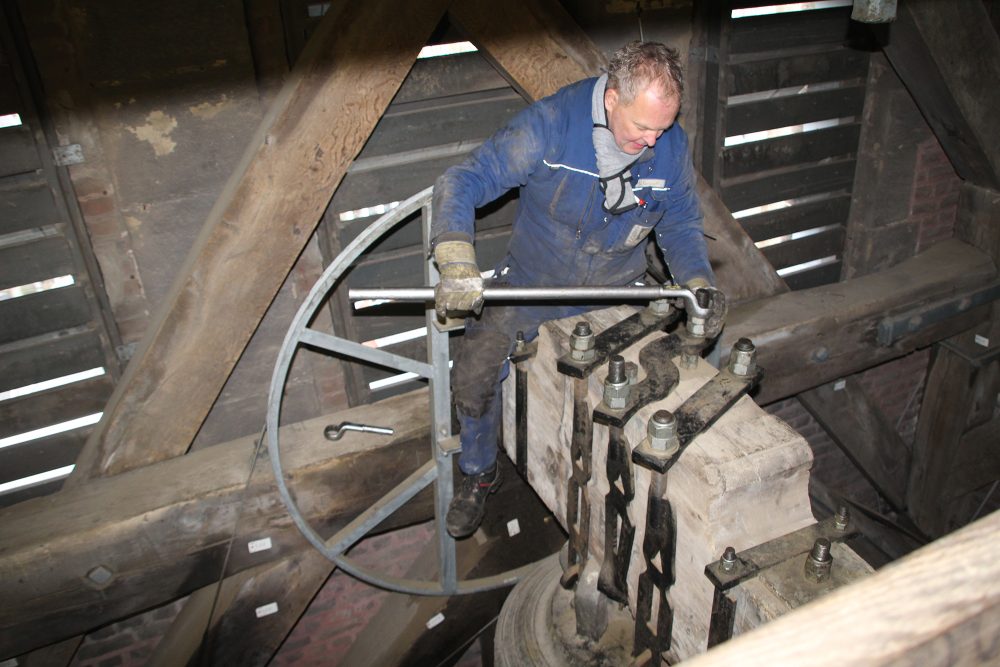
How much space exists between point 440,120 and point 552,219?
2.89ft

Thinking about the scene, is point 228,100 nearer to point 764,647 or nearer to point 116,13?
point 116,13

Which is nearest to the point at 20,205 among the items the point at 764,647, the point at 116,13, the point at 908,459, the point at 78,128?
the point at 78,128

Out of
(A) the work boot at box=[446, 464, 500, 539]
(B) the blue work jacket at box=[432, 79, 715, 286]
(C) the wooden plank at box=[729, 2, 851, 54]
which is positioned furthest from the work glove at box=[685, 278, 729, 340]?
(C) the wooden plank at box=[729, 2, 851, 54]

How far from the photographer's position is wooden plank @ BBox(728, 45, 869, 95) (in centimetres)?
369

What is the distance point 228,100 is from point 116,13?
16.9 inches

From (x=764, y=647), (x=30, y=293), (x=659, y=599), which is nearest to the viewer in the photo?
(x=764, y=647)

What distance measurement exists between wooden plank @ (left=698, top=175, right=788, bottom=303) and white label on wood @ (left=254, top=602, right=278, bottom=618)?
2566mm

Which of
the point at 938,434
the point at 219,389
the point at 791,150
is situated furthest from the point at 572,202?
the point at 938,434

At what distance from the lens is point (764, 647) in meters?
0.57

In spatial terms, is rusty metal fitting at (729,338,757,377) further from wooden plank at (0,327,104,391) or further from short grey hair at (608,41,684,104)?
wooden plank at (0,327,104,391)

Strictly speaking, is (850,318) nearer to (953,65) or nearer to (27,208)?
(953,65)

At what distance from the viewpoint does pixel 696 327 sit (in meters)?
2.22

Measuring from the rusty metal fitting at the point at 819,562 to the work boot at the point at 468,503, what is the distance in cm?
145

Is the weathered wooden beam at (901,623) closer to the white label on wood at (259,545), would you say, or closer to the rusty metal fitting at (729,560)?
the rusty metal fitting at (729,560)
